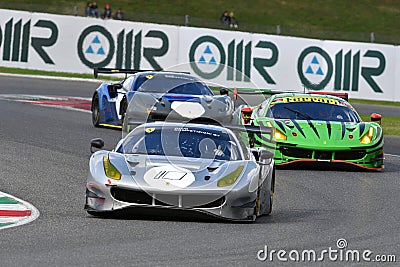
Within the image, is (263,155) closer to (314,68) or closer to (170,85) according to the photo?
(170,85)

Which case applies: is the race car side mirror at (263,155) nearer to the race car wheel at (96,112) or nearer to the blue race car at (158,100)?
the blue race car at (158,100)

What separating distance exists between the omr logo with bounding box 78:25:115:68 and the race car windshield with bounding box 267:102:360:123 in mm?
16571

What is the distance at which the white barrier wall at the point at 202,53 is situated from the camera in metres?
31.4

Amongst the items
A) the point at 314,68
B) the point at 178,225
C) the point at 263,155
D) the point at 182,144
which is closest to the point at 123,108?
the point at 182,144

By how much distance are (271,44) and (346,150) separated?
17.7m

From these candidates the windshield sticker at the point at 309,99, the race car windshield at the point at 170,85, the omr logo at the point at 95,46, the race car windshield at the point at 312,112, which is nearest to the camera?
the race car windshield at the point at 312,112

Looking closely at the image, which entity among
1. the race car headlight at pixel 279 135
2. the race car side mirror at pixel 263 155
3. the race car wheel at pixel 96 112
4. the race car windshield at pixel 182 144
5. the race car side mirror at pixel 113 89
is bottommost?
the race car wheel at pixel 96 112

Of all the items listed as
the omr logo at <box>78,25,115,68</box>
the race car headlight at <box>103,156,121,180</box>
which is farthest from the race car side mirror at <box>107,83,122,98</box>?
the omr logo at <box>78,25,115,68</box>

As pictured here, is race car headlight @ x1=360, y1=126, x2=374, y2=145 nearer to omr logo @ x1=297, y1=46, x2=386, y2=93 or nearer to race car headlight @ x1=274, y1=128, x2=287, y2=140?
race car headlight @ x1=274, y1=128, x2=287, y2=140

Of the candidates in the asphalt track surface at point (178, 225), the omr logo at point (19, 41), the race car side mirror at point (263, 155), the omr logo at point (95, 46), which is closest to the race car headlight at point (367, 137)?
the asphalt track surface at point (178, 225)

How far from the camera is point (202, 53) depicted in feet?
104

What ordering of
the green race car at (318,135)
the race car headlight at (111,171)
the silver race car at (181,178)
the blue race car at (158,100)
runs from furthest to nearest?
the blue race car at (158,100) < the green race car at (318,135) < the race car headlight at (111,171) < the silver race car at (181,178)

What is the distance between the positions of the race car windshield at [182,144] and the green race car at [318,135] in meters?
4.04

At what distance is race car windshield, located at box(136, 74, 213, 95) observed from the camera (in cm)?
1866
